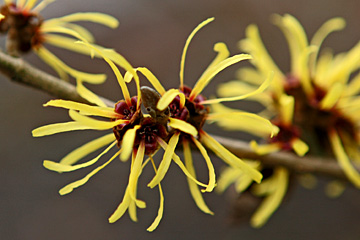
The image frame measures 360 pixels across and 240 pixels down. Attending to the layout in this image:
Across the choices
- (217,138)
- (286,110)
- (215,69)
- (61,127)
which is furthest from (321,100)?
(61,127)

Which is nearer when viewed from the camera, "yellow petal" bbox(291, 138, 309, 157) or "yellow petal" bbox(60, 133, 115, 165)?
"yellow petal" bbox(60, 133, 115, 165)

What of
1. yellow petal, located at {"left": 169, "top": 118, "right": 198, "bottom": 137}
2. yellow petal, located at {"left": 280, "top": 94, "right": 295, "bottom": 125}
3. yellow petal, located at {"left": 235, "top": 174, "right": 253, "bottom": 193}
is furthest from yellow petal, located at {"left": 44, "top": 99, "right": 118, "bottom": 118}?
yellow petal, located at {"left": 235, "top": 174, "right": 253, "bottom": 193}

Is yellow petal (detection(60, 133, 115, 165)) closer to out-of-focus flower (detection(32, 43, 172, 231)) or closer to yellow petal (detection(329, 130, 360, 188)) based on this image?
out-of-focus flower (detection(32, 43, 172, 231))

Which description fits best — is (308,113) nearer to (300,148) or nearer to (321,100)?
(321,100)

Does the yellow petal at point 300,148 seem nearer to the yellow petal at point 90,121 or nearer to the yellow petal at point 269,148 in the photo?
the yellow petal at point 269,148

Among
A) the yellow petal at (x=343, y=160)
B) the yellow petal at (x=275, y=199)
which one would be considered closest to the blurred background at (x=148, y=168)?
the yellow petal at (x=275, y=199)

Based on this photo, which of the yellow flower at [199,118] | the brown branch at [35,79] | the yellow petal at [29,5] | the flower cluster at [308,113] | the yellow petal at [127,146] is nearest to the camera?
the yellow petal at [127,146]

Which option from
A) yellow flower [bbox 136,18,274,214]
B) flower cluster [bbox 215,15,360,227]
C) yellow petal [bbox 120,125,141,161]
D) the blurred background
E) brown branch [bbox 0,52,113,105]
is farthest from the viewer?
the blurred background
